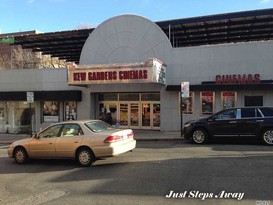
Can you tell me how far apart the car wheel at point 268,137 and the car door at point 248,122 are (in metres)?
0.41

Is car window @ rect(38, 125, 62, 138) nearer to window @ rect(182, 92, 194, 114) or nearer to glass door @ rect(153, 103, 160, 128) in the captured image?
window @ rect(182, 92, 194, 114)

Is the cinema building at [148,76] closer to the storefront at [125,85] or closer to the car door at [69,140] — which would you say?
the storefront at [125,85]

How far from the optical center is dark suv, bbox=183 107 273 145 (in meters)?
14.4

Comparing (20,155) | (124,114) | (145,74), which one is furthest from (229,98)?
(20,155)

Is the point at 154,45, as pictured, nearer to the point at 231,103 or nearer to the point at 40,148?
the point at 231,103

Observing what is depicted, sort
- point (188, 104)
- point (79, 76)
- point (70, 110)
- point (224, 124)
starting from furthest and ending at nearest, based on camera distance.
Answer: point (70, 110) < point (188, 104) < point (79, 76) < point (224, 124)

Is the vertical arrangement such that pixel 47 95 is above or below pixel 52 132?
above

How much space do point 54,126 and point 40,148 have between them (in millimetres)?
870

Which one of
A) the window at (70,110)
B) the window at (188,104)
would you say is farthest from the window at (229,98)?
the window at (70,110)

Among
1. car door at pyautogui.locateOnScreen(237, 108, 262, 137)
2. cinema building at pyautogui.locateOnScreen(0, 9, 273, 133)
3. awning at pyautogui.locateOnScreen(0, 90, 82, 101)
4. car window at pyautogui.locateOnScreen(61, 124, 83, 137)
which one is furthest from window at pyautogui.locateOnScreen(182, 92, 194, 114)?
car window at pyautogui.locateOnScreen(61, 124, 83, 137)

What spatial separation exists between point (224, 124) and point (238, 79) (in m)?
6.36

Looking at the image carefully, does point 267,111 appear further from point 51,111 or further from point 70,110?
point 51,111

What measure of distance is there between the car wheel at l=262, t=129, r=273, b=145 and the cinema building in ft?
19.0

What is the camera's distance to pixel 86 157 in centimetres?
1085
